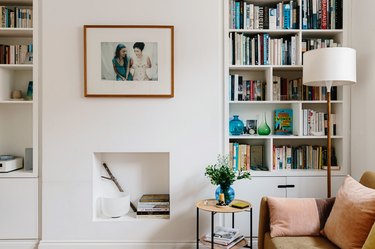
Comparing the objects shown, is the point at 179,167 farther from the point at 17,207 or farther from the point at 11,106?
the point at 11,106

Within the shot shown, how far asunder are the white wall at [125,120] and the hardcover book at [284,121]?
0.70 meters

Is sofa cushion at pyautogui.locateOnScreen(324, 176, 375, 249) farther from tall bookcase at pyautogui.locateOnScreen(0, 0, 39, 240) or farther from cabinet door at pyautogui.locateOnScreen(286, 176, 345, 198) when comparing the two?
tall bookcase at pyautogui.locateOnScreen(0, 0, 39, 240)

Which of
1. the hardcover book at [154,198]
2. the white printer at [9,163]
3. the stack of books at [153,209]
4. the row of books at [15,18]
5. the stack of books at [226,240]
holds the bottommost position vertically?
the stack of books at [226,240]

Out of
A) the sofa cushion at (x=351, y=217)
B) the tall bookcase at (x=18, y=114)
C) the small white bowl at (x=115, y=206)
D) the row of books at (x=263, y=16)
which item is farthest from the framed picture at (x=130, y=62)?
the sofa cushion at (x=351, y=217)

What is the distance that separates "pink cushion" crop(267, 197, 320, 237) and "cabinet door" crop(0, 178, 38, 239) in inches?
80.0

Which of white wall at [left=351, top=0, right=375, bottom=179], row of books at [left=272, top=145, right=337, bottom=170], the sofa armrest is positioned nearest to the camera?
the sofa armrest

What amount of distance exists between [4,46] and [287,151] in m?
2.81

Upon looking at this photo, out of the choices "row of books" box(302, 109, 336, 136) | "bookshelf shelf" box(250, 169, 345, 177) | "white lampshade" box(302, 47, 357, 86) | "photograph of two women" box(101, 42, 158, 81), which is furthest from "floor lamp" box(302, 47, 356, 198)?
"photograph of two women" box(101, 42, 158, 81)

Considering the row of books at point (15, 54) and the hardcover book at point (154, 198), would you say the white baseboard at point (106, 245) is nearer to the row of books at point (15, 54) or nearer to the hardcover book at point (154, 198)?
the hardcover book at point (154, 198)

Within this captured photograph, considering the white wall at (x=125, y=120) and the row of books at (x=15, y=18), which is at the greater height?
the row of books at (x=15, y=18)

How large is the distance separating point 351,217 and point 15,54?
3.03 metres

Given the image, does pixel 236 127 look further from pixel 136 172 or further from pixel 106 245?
pixel 106 245

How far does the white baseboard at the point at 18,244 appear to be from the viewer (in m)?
2.73

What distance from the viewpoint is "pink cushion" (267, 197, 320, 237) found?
6.81ft
